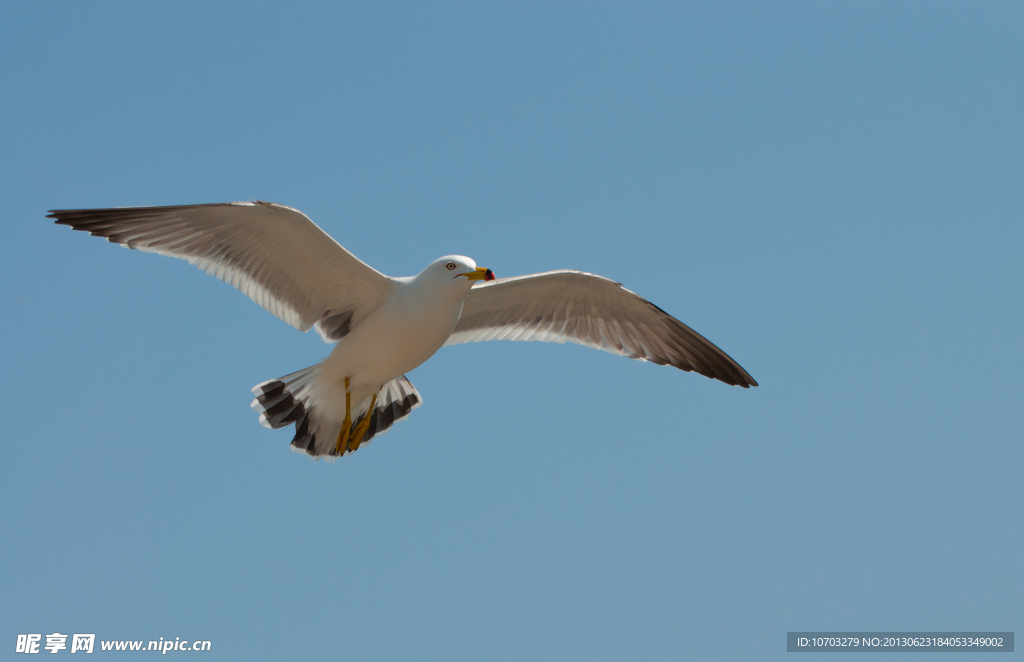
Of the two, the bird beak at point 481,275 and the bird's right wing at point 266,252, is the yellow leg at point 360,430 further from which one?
the bird beak at point 481,275

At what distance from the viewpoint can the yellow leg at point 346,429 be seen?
7.98 meters

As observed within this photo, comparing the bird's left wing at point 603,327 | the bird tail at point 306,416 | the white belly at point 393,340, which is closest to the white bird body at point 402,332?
the white belly at point 393,340

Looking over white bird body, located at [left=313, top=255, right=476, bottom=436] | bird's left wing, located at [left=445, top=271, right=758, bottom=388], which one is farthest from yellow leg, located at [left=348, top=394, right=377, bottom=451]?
bird's left wing, located at [left=445, top=271, right=758, bottom=388]

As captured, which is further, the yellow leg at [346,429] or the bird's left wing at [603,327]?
the bird's left wing at [603,327]

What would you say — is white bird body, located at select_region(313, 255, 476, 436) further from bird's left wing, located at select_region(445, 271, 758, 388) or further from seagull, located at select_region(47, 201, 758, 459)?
bird's left wing, located at select_region(445, 271, 758, 388)

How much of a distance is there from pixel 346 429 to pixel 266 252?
5.43 feet

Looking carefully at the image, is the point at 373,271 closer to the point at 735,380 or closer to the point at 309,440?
the point at 309,440

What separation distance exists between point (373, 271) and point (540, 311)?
1.80 metres

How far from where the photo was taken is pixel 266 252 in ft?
24.8

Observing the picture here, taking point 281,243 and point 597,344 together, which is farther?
point 597,344

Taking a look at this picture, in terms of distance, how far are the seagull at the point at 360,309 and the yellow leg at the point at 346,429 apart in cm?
1

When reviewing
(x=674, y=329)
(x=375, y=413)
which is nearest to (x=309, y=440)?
(x=375, y=413)

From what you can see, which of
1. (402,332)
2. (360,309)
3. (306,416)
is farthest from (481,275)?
(306,416)

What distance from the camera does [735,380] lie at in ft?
28.4
